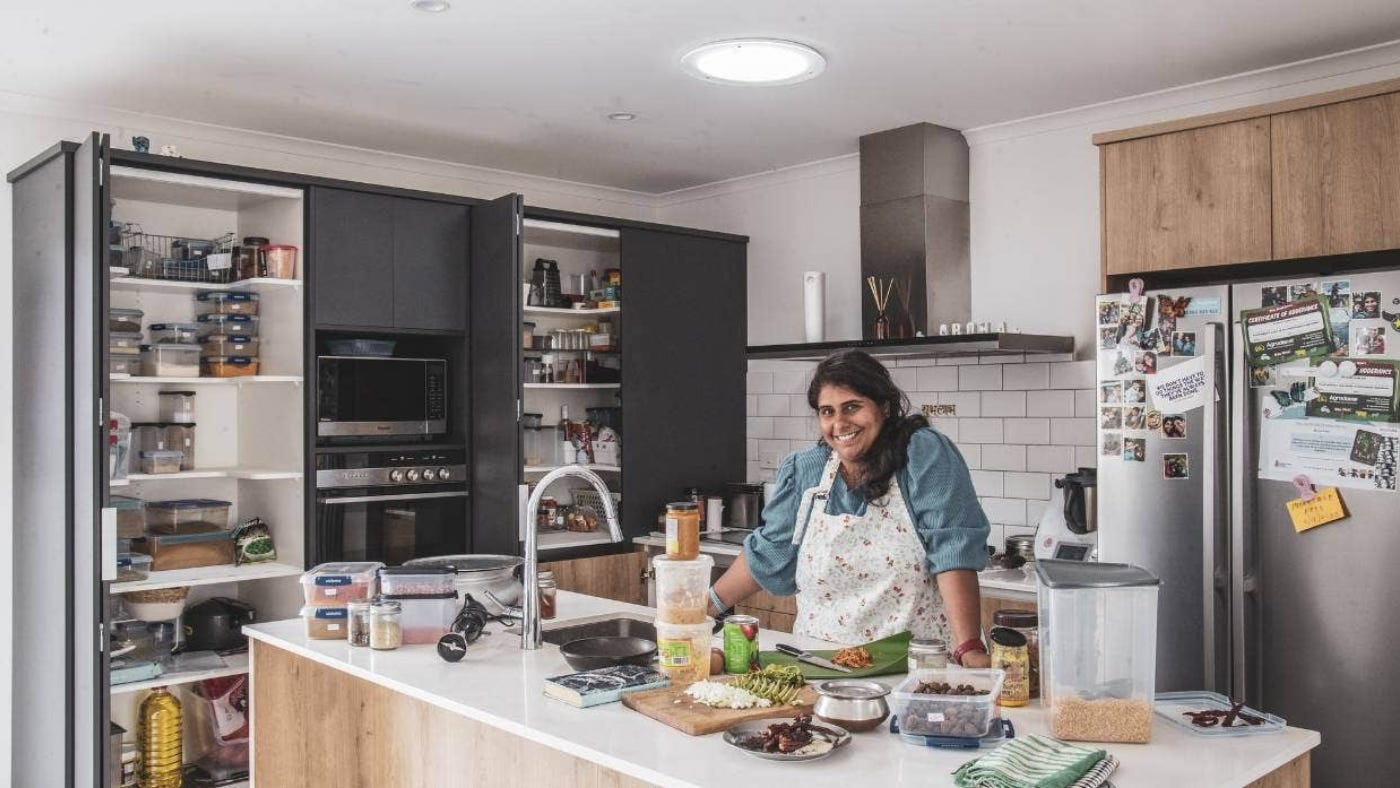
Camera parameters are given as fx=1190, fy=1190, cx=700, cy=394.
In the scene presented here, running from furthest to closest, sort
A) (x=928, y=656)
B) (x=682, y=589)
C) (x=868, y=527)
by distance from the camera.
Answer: (x=868, y=527) → (x=682, y=589) → (x=928, y=656)

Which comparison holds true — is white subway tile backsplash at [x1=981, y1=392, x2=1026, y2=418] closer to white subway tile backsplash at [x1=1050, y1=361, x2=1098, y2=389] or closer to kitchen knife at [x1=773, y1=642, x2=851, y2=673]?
white subway tile backsplash at [x1=1050, y1=361, x2=1098, y2=389]

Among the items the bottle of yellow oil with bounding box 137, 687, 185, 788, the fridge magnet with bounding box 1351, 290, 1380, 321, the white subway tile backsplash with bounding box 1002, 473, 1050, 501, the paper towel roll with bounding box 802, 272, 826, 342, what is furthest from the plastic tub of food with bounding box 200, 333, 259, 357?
the fridge magnet with bounding box 1351, 290, 1380, 321

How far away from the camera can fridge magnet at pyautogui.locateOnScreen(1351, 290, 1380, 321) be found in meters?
3.24

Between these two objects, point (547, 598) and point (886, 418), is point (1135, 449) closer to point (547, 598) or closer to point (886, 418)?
point (886, 418)

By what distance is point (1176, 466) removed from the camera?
11.9 ft

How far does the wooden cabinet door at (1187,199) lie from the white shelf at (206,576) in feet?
10.6

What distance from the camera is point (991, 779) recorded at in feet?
5.64

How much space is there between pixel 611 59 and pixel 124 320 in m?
2.04

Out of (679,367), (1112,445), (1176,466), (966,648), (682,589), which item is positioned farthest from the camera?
(679,367)

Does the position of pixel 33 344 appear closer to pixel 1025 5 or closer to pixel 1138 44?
pixel 1025 5

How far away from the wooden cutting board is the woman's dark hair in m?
0.73

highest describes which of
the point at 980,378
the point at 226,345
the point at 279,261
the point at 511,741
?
the point at 279,261

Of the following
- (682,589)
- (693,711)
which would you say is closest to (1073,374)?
(682,589)

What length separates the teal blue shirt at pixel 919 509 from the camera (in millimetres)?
2734
